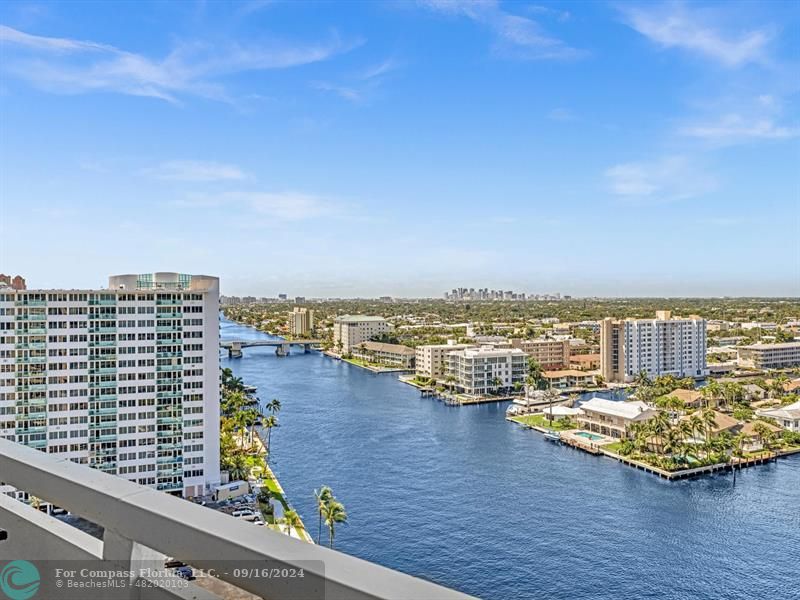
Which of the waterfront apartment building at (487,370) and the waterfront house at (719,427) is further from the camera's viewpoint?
the waterfront apartment building at (487,370)

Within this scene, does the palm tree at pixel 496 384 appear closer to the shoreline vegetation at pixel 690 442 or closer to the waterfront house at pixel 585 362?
A: the shoreline vegetation at pixel 690 442

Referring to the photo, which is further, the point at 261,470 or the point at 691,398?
the point at 691,398

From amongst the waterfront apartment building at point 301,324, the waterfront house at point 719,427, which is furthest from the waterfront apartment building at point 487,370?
the waterfront apartment building at point 301,324

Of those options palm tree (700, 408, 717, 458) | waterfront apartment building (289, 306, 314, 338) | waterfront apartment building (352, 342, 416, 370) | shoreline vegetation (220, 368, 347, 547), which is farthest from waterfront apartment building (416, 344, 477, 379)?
waterfront apartment building (289, 306, 314, 338)

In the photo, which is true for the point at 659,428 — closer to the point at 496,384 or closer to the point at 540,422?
the point at 540,422

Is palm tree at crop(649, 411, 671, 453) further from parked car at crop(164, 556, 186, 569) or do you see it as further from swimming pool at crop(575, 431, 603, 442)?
parked car at crop(164, 556, 186, 569)

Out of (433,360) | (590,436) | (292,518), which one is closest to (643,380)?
(433,360)

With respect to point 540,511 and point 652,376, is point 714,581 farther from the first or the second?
point 652,376
